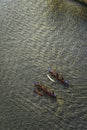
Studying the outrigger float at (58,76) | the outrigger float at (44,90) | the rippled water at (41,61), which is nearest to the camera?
the rippled water at (41,61)

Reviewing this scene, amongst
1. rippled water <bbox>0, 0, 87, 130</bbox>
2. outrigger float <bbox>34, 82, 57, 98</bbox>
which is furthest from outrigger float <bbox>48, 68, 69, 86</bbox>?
outrigger float <bbox>34, 82, 57, 98</bbox>

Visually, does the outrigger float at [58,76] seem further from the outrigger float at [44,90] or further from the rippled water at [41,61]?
the outrigger float at [44,90]

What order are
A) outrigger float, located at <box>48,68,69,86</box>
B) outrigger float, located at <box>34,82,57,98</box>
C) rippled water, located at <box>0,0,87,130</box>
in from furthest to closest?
outrigger float, located at <box>48,68,69,86</box> < outrigger float, located at <box>34,82,57,98</box> < rippled water, located at <box>0,0,87,130</box>

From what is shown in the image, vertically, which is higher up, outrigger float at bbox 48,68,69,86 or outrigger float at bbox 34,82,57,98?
outrigger float at bbox 48,68,69,86

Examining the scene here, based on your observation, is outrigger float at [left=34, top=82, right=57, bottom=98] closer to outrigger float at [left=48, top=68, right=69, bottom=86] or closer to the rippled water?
the rippled water

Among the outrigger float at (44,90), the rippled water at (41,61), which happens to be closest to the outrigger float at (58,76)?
the rippled water at (41,61)

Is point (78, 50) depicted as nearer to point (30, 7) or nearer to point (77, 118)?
point (77, 118)

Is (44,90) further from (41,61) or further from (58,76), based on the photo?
(41,61)

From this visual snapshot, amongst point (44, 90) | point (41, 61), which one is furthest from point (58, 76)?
point (41, 61)

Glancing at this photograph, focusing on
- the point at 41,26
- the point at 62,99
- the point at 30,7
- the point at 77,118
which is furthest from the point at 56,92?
the point at 30,7
